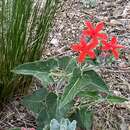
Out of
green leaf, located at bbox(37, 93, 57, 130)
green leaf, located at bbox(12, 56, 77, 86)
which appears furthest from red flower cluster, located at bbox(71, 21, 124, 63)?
green leaf, located at bbox(37, 93, 57, 130)

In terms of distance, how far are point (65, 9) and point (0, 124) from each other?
106 centimetres

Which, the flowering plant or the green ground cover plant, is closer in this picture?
the flowering plant

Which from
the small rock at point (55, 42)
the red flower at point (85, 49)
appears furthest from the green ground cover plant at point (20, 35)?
the small rock at point (55, 42)

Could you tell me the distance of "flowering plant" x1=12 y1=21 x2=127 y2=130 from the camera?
1.55 metres

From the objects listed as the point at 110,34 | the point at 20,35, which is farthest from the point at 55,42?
the point at 20,35

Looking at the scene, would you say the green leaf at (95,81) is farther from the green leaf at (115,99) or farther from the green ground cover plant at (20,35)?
the green ground cover plant at (20,35)

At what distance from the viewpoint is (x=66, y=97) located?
1.53 meters

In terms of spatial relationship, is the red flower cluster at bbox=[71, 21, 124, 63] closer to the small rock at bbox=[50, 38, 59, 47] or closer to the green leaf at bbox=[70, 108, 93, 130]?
the green leaf at bbox=[70, 108, 93, 130]

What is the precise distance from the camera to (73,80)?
5.13 ft

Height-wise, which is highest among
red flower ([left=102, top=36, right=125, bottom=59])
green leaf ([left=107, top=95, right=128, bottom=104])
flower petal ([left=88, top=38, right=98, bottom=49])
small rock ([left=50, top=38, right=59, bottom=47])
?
flower petal ([left=88, top=38, right=98, bottom=49])

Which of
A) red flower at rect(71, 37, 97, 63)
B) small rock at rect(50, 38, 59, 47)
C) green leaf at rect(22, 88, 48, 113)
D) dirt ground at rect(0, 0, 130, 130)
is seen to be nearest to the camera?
red flower at rect(71, 37, 97, 63)

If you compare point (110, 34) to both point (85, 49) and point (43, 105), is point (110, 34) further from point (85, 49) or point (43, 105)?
point (85, 49)

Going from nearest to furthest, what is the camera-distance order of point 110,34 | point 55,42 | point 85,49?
point 85,49 < point 55,42 < point 110,34

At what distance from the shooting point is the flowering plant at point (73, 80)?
155 cm
